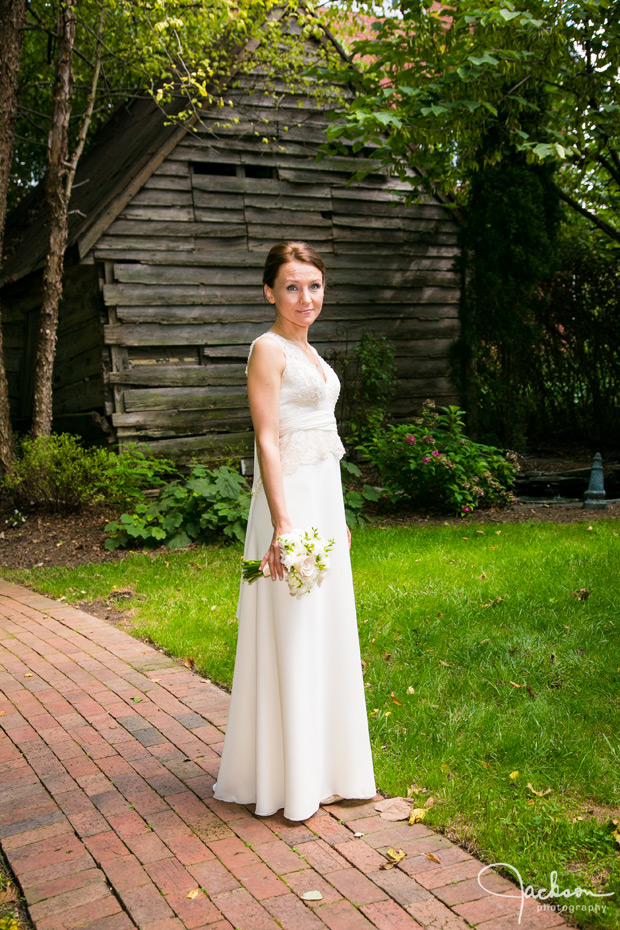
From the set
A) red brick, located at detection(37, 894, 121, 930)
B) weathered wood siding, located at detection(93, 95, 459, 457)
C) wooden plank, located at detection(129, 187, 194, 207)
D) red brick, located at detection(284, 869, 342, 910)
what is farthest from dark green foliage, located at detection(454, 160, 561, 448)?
red brick, located at detection(37, 894, 121, 930)

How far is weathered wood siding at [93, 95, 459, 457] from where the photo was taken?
10.2 m

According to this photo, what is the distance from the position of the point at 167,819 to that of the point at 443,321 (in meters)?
10.4

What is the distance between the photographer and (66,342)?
12.0m

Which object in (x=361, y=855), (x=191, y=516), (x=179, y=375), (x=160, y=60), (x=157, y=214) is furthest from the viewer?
(x=179, y=375)

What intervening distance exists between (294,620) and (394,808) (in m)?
0.83

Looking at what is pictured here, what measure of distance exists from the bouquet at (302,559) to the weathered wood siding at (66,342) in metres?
7.89

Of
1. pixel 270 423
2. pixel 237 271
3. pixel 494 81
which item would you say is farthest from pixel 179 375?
pixel 270 423

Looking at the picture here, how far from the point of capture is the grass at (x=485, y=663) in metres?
2.87

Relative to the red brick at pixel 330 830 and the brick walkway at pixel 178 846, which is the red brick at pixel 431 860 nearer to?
the brick walkway at pixel 178 846

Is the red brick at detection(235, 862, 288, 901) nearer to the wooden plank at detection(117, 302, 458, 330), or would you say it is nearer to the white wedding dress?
the white wedding dress

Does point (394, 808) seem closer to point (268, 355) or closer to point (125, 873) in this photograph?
point (125, 873)

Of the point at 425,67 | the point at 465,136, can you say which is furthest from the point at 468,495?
→ the point at 425,67

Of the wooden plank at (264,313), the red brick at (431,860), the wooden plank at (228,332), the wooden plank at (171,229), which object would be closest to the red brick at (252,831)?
the red brick at (431,860)

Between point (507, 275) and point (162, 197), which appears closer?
point (162, 197)
